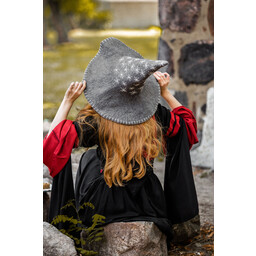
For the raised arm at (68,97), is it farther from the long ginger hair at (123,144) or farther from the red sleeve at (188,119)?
the red sleeve at (188,119)

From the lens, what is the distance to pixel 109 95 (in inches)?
80.8

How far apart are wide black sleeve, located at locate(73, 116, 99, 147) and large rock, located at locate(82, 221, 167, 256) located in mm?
419

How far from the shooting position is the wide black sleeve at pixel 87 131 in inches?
82.4

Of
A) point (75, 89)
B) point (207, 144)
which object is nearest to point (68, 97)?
point (75, 89)

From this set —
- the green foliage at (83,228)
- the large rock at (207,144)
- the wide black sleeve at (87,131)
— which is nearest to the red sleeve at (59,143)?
the wide black sleeve at (87,131)

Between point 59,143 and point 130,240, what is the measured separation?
563 millimetres

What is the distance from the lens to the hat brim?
2057 mm

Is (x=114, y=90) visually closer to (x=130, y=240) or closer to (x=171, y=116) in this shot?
(x=171, y=116)

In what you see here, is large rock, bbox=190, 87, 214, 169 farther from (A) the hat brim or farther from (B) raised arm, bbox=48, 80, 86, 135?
(B) raised arm, bbox=48, 80, 86, 135

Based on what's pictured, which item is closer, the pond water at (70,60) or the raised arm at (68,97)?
the raised arm at (68,97)

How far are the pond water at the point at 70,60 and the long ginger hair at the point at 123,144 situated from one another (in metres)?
2.52

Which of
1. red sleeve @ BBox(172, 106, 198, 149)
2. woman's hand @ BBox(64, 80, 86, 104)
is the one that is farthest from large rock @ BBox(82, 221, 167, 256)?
woman's hand @ BBox(64, 80, 86, 104)

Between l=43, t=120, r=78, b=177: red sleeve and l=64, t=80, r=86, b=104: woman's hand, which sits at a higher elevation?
l=64, t=80, r=86, b=104: woman's hand
